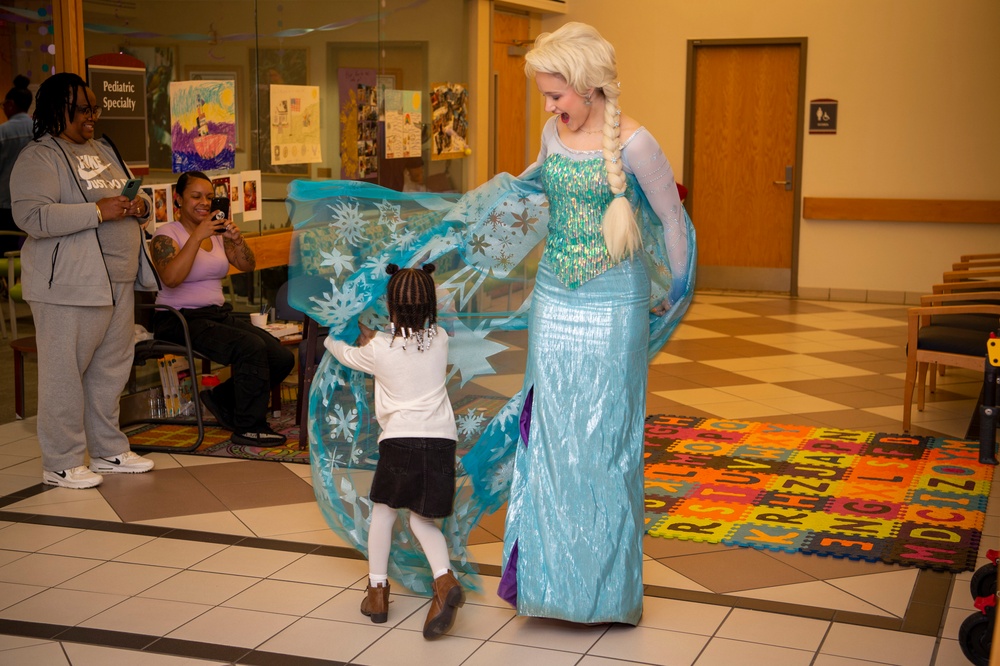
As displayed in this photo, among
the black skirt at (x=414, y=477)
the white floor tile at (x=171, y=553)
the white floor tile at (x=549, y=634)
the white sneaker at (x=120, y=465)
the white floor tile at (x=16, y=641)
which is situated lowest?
the white floor tile at (x=549, y=634)

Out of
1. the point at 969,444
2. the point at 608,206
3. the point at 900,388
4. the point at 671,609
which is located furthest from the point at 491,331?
the point at 900,388

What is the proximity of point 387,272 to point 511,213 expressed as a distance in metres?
0.46

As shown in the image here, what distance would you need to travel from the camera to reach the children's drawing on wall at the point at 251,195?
20.7 feet

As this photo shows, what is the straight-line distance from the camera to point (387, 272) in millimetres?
3309

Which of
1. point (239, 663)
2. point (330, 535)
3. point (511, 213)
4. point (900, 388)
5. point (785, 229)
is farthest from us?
point (785, 229)

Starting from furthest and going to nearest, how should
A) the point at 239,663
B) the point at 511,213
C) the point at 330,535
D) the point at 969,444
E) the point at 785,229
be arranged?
1. the point at 785,229
2. the point at 969,444
3. the point at 330,535
4. the point at 511,213
5. the point at 239,663

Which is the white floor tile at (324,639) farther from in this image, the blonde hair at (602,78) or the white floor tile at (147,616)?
the blonde hair at (602,78)

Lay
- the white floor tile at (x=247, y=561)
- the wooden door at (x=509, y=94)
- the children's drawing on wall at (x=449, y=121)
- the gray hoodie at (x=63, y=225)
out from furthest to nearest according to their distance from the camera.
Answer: the wooden door at (x=509, y=94) < the children's drawing on wall at (x=449, y=121) < the gray hoodie at (x=63, y=225) < the white floor tile at (x=247, y=561)

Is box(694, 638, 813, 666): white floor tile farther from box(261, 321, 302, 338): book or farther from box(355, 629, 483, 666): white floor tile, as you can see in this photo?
box(261, 321, 302, 338): book

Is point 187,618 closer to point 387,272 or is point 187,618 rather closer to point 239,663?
point 239,663

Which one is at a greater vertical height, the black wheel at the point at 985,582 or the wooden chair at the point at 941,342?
the wooden chair at the point at 941,342

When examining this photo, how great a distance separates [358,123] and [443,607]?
4895mm

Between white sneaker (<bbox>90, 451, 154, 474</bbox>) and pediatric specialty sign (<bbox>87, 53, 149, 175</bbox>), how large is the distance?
5.15 ft

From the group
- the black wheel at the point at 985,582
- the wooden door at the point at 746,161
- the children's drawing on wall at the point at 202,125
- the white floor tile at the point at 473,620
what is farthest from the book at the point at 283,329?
the wooden door at the point at 746,161
